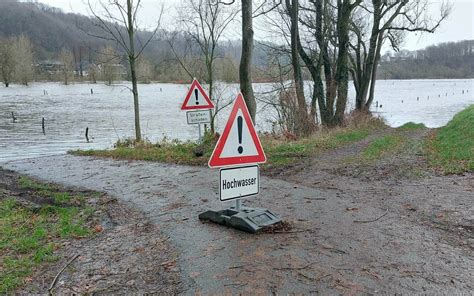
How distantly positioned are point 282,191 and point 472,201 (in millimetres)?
3003

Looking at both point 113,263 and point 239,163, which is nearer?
point 113,263

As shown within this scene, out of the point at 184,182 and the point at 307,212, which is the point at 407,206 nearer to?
the point at 307,212

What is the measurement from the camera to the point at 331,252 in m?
4.00

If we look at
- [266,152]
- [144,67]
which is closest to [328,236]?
[266,152]

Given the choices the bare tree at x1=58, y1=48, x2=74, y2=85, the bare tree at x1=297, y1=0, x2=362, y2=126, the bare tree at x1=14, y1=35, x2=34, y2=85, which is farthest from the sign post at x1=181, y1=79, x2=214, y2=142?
the bare tree at x1=58, y1=48, x2=74, y2=85

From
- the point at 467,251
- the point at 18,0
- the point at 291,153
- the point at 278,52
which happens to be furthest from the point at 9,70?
the point at 18,0

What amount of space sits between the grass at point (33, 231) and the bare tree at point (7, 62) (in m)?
93.5

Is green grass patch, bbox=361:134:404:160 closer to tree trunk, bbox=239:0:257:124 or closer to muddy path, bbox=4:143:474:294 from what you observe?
muddy path, bbox=4:143:474:294

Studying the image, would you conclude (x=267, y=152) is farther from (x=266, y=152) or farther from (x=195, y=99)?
(x=195, y=99)

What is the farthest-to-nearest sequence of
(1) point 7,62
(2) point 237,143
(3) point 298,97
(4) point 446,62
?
1. (4) point 446,62
2. (1) point 7,62
3. (3) point 298,97
4. (2) point 237,143

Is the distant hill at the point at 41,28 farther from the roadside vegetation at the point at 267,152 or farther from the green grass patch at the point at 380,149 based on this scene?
the green grass patch at the point at 380,149

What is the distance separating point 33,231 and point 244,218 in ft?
10.3

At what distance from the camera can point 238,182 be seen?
182 inches

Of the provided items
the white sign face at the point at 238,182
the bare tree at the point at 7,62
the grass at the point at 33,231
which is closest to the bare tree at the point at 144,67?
the grass at the point at 33,231
